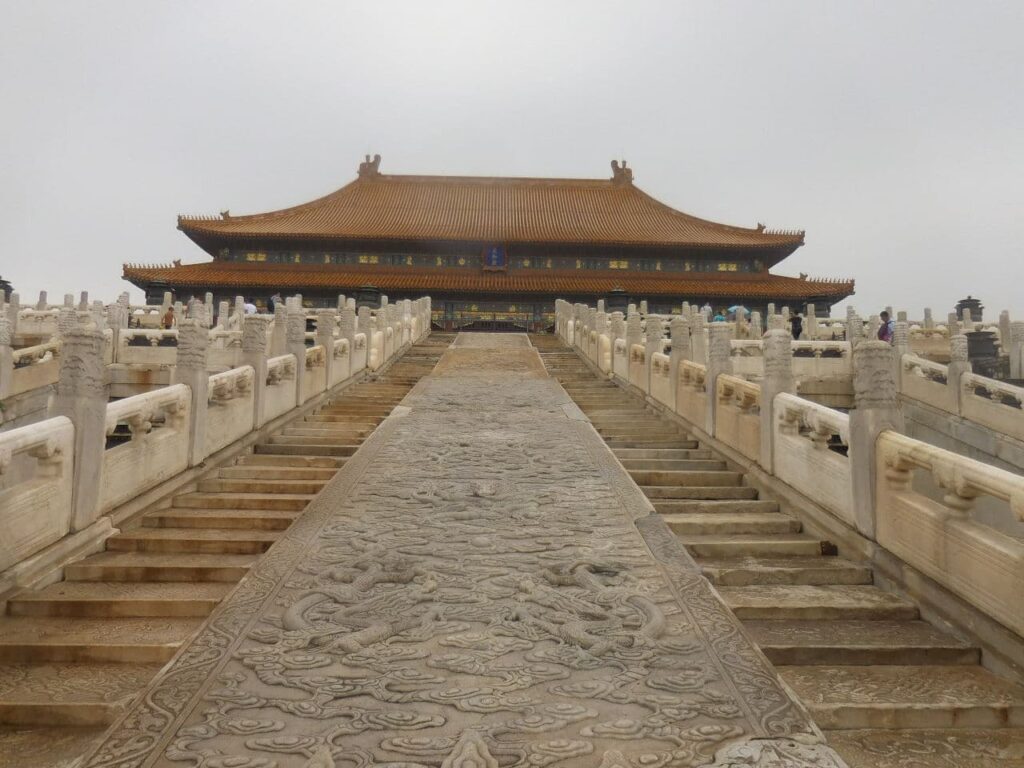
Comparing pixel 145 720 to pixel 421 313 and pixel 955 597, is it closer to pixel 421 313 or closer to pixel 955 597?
pixel 955 597

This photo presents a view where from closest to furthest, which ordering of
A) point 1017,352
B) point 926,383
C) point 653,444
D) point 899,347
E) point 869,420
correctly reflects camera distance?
point 869,420
point 653,444
point 926,383
point 899,347
point 1017,352

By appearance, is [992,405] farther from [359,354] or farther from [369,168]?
[369,168]

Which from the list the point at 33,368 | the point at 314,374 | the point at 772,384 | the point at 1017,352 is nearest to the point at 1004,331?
the point at 1017,352

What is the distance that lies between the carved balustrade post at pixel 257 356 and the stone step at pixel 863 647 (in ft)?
18.9

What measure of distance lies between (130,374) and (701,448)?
1144 cm

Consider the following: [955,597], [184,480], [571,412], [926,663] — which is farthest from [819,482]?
[184,480]

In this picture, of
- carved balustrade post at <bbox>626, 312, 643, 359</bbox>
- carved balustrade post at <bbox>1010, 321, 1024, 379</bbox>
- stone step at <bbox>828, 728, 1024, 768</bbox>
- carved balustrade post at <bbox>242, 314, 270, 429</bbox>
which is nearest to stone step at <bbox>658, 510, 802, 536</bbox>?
stone step at <bbox>828, 728, 1024, 768</bbox>

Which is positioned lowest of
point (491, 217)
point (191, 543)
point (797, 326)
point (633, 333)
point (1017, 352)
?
point (191, 543)

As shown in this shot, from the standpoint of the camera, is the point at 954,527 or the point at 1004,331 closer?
the point at 954,527

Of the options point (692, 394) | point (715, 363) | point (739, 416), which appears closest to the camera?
point (739, 416)

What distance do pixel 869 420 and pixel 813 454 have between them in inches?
30.6

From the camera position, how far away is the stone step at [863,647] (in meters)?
3.16

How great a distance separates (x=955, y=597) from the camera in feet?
11.0

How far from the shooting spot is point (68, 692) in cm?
284
